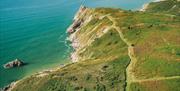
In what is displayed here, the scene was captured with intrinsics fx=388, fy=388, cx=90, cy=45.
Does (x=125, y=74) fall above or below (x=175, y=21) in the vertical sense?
below

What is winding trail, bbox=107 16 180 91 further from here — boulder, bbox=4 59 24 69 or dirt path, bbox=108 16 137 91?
boulder, bbox=4 59 24 69

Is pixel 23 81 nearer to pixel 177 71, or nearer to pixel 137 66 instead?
pixel 137 66

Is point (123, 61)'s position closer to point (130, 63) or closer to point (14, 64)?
point (130, 63)

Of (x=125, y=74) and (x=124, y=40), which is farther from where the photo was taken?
(x=124, y=40)

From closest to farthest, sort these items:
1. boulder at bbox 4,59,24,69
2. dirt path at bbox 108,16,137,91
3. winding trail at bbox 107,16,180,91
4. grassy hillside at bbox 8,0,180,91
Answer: winding trail at bbox 107,16,180,91, grassy hillside at bbox 8,0,180,91, dirt path at bbox 108,16,137,91, boulder at bbox 4,59,24,69

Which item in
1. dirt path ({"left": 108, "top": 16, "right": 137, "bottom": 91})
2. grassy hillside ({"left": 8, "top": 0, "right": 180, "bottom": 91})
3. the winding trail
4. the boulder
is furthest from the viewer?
the boulder

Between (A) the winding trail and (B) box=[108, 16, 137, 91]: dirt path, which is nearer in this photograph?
(A) the winding trail

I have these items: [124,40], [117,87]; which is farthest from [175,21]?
[117,87]

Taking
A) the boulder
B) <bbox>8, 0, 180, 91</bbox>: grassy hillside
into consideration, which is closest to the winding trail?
<bbox>8, 0, 180, 91</bbox>: grassy hillside
